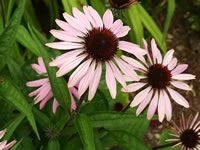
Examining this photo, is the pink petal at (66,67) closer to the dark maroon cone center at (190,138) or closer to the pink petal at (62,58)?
the pink petal at (62,58)

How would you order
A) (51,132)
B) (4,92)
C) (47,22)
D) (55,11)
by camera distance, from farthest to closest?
(47,22) < (55,11) < (51,132) < (4,92)

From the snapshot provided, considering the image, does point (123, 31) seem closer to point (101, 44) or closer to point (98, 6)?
point (101, 44)

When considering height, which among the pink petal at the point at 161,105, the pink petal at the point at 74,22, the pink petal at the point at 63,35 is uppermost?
the pink petal at the point at 74,22

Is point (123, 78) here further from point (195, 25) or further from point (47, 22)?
point (195, 25)

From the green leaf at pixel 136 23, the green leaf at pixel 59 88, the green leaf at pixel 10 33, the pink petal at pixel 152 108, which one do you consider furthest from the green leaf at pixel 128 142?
the green leaf at pixel 136 23

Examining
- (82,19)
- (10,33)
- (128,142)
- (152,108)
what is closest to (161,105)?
(152,108)

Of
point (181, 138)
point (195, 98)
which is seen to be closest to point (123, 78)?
point (181, 138)
